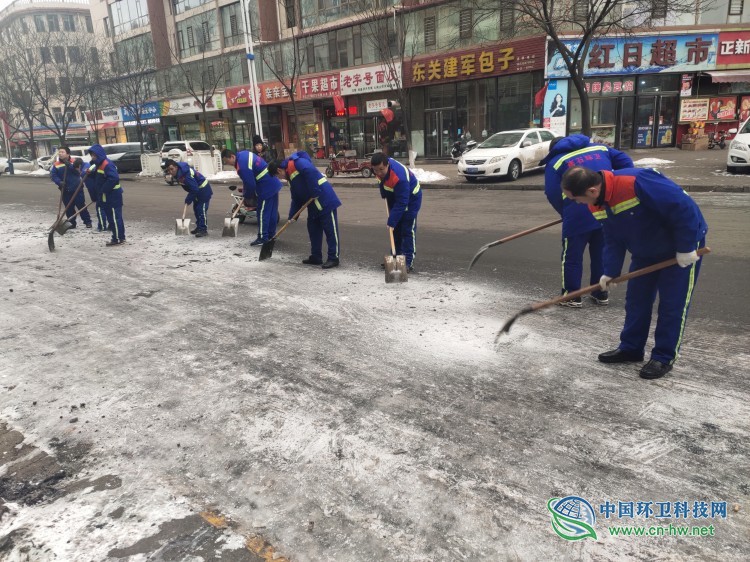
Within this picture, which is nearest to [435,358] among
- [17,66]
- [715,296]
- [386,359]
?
[386,359]

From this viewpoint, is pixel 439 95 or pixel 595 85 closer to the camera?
pixel 595 85

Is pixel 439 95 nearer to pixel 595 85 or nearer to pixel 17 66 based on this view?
pixel 595 85

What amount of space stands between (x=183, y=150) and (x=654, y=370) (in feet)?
81.9

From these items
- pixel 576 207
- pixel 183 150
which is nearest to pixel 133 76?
pixel 183 150

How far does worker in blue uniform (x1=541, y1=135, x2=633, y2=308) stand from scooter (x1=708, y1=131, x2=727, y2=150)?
1946 cm

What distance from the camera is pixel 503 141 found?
15.6m

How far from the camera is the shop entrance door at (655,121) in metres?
20.7

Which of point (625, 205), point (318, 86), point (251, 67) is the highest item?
point (251, 67)

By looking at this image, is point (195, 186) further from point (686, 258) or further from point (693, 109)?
point (693, 109)

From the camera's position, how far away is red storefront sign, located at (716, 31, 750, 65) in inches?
775

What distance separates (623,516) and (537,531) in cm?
41

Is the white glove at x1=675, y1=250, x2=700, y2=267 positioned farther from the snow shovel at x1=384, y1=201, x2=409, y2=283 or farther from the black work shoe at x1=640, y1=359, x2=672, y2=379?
the snow shovel at x1=384, y1=201, x2=409, y2=283

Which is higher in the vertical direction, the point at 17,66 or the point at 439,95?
the point at 17,66

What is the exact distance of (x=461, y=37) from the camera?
21891mm
